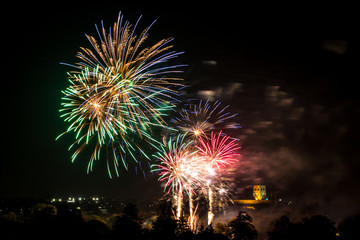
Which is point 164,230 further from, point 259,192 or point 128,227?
point 259,192

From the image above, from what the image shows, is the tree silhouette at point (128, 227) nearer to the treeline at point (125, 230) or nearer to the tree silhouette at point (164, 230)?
the treeline at point (125, 230)

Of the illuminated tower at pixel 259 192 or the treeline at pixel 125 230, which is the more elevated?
the illuminated tower at pixel 259 192

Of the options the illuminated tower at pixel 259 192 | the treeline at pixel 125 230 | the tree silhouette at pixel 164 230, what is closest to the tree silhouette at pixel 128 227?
the treeline at pixel 125 230

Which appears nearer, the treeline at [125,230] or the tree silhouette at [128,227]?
the treeline at [125,230]

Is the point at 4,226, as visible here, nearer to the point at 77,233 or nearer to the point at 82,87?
the point at 77,233

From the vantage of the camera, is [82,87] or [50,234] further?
[82,87]

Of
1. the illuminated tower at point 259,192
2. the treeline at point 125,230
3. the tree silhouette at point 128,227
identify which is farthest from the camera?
the illuminated tower at point 259,192

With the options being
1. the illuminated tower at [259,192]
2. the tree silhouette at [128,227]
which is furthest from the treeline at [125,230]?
the illuminated tower at [259,192]

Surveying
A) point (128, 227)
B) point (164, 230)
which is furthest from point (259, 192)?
point (164, 230)

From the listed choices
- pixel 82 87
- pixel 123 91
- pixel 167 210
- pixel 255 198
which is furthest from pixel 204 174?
pixel 255 198

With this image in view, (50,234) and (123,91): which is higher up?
(123,91)

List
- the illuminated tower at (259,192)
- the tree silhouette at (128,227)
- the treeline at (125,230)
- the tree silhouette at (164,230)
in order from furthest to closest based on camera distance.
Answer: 1. the illuminated tower at (259,192)
2. the tree silhouette at (128,227)
3. the tree silhouette at (164,230)
4. the treeline at (125,230)
